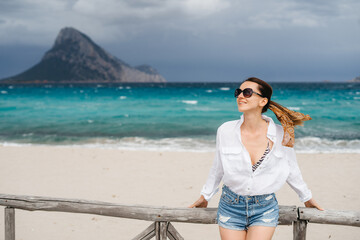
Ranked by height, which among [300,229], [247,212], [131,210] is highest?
[131,210]

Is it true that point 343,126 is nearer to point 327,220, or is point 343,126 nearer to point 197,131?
point 197,131

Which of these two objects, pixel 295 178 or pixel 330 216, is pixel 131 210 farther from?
pixel 330 216

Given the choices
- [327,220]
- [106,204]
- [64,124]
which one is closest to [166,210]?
[106,204]

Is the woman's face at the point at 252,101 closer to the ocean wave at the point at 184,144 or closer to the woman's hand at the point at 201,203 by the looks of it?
the woman's hand at the point at 201,203

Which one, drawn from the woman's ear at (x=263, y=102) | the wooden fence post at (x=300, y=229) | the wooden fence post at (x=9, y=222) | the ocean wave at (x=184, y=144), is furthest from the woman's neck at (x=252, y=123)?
the ocean wave at (x=184, y=144)

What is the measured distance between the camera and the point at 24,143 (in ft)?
53.3

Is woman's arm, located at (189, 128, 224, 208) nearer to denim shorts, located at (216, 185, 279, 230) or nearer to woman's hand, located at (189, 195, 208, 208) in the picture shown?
woman's hand, located at (189, 195, 208, 208)

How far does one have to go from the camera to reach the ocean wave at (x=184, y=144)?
46.5 feet

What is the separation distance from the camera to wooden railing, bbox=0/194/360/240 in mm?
2867

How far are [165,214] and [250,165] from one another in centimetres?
102

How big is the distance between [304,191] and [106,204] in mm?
1903

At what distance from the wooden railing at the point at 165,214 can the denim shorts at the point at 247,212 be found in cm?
30

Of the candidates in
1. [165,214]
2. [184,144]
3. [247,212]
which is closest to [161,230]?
[165,214]

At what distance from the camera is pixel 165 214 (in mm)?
3070
